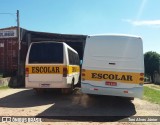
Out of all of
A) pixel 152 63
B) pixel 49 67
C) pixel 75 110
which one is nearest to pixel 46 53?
pixel 49 67

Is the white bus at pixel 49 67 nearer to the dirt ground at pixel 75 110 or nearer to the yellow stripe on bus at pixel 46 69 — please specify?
the yellow stripe on bus at pixel 46 69

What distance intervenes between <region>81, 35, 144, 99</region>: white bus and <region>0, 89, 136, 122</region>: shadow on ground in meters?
0.72

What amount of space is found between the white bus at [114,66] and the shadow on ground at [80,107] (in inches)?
28.2

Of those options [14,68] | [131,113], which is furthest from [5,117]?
[14,68]

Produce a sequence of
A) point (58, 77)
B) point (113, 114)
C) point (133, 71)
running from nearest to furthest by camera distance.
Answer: point (113, 114) < point (133, 71) < point (58, 77)

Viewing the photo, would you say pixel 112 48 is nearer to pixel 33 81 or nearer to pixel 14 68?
pixel 33 81

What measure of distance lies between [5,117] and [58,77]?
4.29 m

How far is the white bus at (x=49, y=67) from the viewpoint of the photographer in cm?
1314

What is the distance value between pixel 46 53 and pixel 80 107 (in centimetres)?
332

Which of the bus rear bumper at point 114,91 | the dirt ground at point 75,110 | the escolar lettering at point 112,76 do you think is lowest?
the dirt ground at point 75,110

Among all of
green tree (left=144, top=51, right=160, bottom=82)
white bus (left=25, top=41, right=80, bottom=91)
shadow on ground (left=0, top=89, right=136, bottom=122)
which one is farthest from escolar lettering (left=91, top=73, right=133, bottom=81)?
green tree (left=144, top=51, right=160, bottom=82)

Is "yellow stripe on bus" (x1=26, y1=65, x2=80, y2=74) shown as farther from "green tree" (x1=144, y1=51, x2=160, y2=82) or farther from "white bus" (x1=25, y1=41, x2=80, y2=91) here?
"green tree" (x1=144, y1=51, x2=160, y2=82)

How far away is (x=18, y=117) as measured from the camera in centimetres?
927

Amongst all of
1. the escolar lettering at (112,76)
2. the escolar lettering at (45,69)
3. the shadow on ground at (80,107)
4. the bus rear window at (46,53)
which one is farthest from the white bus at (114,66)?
the bus rear window at (46,53)
